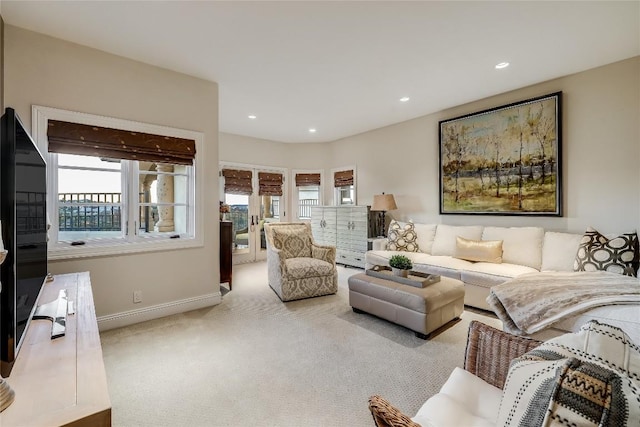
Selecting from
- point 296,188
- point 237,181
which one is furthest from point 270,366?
point 296,188

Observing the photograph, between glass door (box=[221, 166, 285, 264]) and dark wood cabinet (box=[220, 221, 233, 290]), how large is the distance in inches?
79.7

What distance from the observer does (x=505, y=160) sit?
3.84m

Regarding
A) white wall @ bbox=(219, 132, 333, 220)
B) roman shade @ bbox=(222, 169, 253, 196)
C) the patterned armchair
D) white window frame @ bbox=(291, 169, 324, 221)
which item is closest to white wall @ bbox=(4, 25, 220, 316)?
the patterned armchair

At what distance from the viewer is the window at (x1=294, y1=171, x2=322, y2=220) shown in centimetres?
668

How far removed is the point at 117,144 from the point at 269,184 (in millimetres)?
3738

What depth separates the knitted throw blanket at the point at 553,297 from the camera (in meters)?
Result: 2.03

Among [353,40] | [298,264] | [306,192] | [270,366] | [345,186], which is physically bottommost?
[270,366]

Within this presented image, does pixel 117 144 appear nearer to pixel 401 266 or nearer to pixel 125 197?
pixel 125 197

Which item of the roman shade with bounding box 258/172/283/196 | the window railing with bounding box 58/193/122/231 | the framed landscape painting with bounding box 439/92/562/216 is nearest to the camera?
the window railing with bounding box 58/193/122/231

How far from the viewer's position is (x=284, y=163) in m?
6.66

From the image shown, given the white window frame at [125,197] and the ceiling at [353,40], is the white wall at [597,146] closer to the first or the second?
the ceiling at [353,40]

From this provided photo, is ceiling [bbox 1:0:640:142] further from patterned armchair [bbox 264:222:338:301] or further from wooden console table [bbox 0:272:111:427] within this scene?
wooden console table [bbox 0:272:111:427]

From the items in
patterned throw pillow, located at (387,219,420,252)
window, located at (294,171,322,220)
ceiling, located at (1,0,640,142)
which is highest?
ceiling, located at (1,0,640,142)

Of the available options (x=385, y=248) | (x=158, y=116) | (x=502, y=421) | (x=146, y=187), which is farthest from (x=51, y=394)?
(x=385, y=248)
